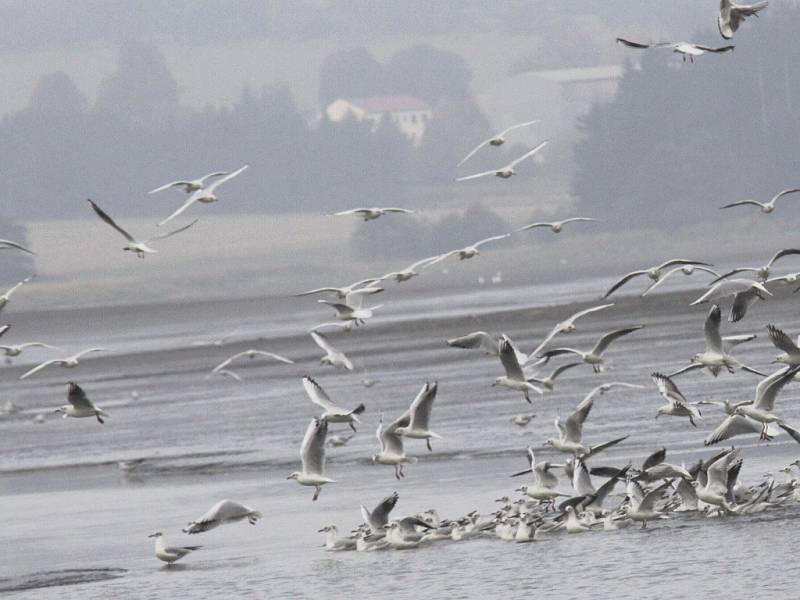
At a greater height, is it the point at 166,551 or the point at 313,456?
the point at 313,456

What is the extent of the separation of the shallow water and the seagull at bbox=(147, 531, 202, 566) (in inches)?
7.3

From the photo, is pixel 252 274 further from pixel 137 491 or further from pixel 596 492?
pixel 596 492

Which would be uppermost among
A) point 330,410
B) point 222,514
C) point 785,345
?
point 785,345

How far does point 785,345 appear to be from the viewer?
22.0 metres

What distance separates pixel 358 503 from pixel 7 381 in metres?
28.6

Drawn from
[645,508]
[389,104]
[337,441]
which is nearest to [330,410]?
[645,508]

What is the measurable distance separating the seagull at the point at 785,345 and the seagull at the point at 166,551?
681 cm

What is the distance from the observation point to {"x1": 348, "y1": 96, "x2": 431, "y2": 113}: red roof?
177 meters

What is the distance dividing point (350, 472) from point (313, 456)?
20.2 feet

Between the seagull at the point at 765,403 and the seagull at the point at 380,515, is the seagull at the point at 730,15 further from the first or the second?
the seagull at the point at 380,515

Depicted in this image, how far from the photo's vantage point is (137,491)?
30.2 meters

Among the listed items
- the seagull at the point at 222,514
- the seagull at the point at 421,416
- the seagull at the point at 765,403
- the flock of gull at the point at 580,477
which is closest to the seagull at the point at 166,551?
the flock of gull at the point at 580,477

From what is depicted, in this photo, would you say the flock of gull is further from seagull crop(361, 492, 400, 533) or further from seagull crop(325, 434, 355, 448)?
seagull crop(325, 434, 355, 448)

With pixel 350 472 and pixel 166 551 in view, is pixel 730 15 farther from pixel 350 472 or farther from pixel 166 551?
pixel 350 472
